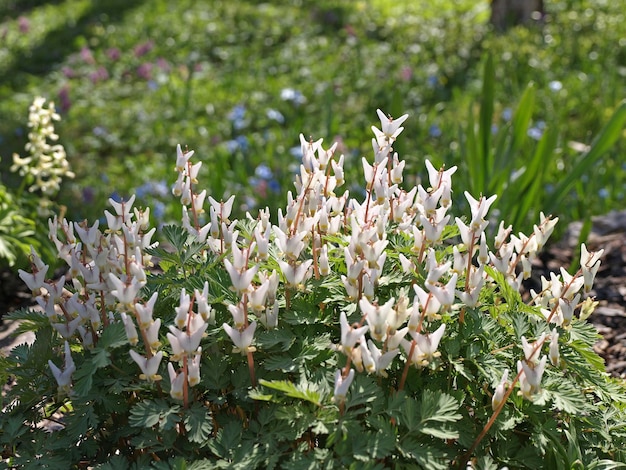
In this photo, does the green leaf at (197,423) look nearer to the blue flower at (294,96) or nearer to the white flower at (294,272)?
the white flower at (294,272)

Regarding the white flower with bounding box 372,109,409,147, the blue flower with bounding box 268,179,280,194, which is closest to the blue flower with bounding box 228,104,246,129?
the blue flower with bounding box 268,179,280,194

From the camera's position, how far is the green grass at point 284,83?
5.13 metres

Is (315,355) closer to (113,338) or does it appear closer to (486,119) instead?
(113,338)

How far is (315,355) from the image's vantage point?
177cm

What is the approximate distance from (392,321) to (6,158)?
483 cm

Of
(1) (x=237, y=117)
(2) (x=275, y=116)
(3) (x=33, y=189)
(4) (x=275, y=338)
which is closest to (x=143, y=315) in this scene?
(4) (x=275, y=338)

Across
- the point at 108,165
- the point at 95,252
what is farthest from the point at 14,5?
the point at 95,252

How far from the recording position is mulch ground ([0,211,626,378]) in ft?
10.5

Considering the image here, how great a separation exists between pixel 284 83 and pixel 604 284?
430 centimetres

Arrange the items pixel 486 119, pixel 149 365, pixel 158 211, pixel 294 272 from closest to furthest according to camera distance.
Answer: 1. pixel 149 365
2. pixel 294 272
3. pixel 486 119
4. pixel 158 211

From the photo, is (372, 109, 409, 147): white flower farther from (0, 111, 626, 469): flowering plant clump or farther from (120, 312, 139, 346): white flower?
(120, 312, 139, 346): white flower

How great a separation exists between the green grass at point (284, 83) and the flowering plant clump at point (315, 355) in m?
1.94

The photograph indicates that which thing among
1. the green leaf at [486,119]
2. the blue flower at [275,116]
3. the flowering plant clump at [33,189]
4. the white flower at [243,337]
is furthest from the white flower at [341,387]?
the blue flower at [275,116]

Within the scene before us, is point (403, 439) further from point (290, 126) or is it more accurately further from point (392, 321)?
point (290, 126)
